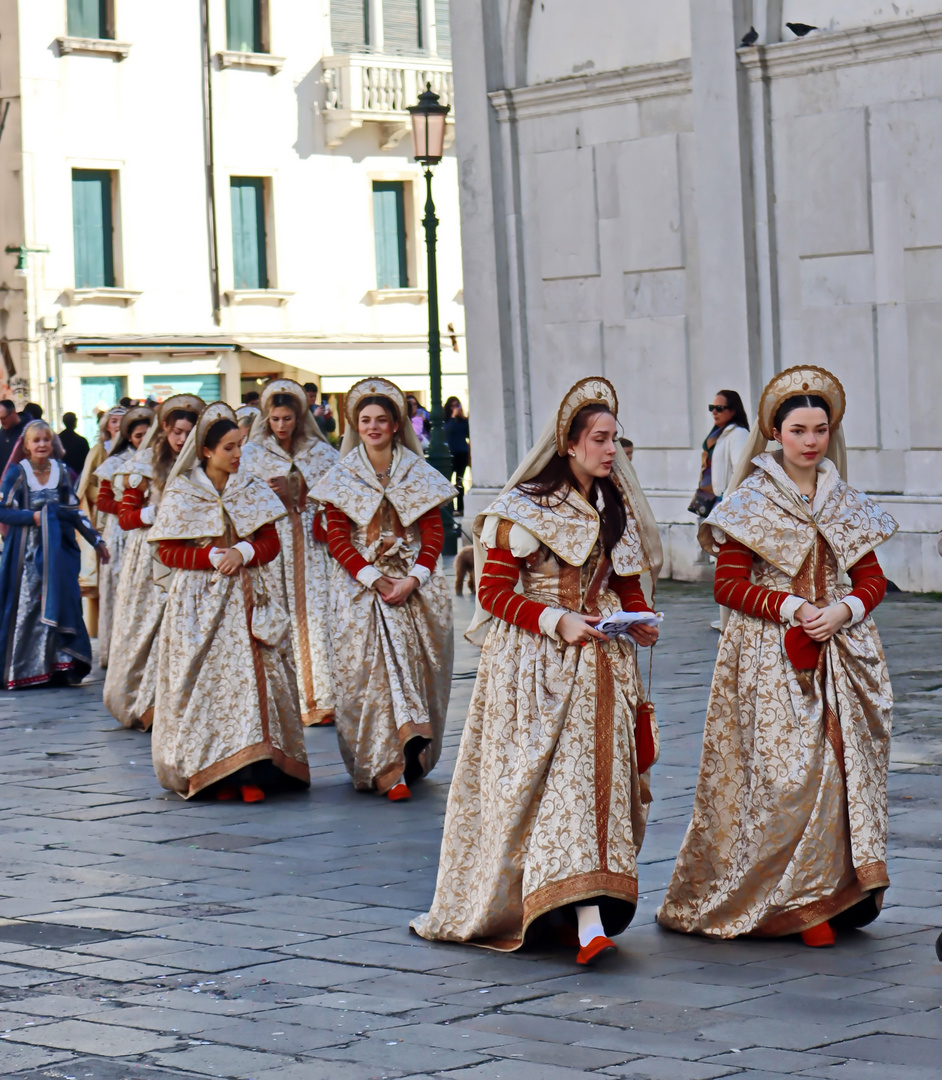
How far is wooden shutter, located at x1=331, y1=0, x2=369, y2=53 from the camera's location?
33469 mm

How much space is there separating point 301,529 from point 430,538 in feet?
7.70

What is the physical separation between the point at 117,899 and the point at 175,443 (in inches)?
165

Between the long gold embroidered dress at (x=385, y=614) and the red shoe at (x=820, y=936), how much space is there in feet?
10.5

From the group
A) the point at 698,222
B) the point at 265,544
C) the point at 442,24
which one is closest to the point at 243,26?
the point at 442,24

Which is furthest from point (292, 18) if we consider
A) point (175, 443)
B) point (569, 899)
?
point (569, 899)

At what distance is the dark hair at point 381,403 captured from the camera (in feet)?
30.5

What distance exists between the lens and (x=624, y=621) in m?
6.03

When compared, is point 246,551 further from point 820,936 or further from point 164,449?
point 820,936

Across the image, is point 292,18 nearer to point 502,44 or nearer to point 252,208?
point 252,208

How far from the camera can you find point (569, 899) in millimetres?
5945

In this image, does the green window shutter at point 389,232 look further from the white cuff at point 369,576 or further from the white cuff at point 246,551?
the white cuff at point 369,576

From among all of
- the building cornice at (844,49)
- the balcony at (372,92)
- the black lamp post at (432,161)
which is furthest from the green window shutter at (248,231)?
the building cornice at (844,49)

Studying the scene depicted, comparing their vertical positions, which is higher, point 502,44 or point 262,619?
point 502,44

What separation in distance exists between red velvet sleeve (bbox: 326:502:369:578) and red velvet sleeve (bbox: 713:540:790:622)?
9.89ft
